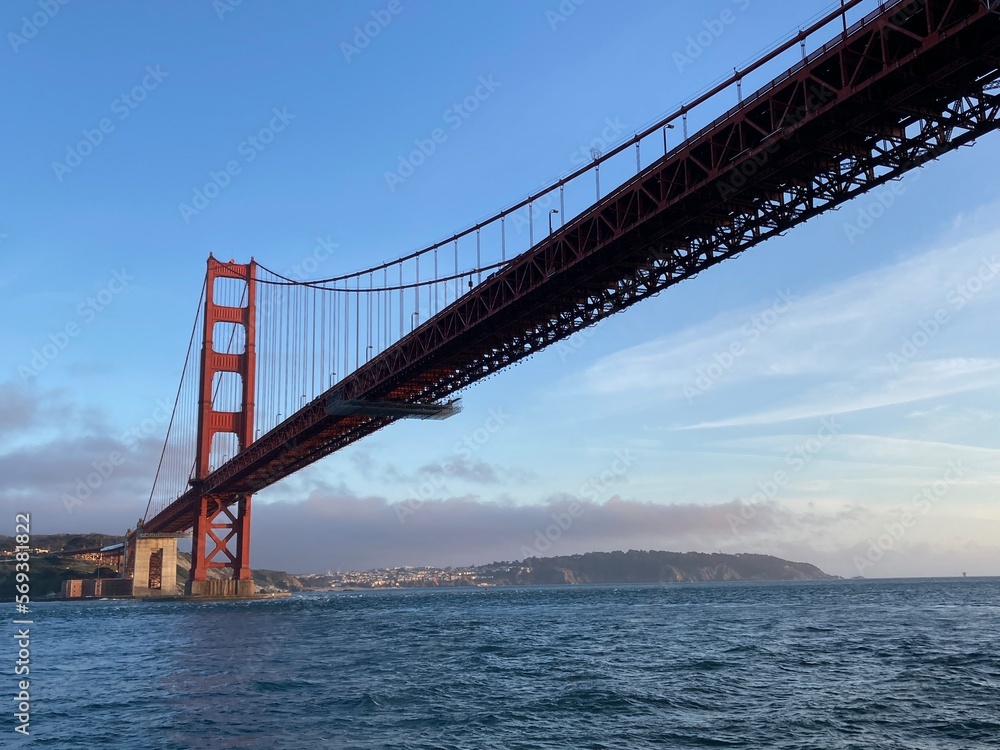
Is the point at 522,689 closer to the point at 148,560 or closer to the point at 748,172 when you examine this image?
the point at 748,172

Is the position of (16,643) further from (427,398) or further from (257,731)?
(257,731)

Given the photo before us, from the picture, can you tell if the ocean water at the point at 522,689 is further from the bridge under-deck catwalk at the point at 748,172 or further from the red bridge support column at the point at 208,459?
the red bridge support column at the point at 208,459

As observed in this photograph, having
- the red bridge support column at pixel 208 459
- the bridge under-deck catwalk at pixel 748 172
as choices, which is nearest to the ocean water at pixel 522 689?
the bridge under-deck catwalk at pixel 748 172

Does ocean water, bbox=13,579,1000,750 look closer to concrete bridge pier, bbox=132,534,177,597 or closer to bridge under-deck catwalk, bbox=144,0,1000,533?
bridge under-deck catwalk, bbox=144,0,1000,533

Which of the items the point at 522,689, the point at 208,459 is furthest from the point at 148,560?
the point at 522,689

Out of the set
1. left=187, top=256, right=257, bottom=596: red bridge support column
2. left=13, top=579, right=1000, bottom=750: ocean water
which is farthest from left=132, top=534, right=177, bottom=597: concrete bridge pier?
left=13, top=579, right=1000, bottom=750: ocean water
